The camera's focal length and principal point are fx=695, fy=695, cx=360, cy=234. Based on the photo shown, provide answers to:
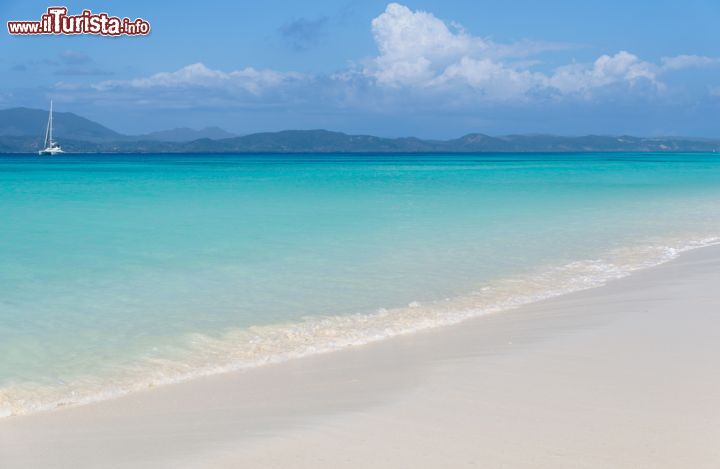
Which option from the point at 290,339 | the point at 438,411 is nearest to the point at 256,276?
the point at 290,339

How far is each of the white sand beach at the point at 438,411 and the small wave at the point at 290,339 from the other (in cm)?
23

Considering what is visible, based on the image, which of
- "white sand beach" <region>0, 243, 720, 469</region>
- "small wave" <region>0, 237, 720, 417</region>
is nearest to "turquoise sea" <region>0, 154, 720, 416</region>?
"small wave" <region>0, 237, 720, 417</region>

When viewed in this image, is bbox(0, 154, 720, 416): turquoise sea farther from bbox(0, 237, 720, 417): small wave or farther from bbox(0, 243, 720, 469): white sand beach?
bbox(0, 243, 720, 469): white sand beach

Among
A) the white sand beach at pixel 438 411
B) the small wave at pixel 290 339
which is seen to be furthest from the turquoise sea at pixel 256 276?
the white sand beach at pixel 438 411

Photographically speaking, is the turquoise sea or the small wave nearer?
the small wave

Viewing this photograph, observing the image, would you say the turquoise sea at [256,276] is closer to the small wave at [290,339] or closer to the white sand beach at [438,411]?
the small wave at [290,339]

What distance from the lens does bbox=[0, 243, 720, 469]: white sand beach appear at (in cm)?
359

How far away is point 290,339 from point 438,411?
2424 millimetres

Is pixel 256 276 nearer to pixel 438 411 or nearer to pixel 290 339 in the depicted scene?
pixel 290 339

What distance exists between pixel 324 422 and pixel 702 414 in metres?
2.18

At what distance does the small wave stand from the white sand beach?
0.75 feet

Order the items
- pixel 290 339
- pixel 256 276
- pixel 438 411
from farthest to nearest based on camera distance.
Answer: pixel 256 276 < pixel 290 339 < pixel 438 411

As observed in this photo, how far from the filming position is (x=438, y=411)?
423 centimetres

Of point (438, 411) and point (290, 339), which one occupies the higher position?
point (438, 411)
